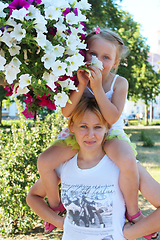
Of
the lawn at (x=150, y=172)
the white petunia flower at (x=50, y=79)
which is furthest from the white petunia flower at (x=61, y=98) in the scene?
the lawn at (x=150, y=172)

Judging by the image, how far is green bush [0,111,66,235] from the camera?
4.02m

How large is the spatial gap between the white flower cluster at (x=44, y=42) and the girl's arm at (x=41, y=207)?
1.09 metres

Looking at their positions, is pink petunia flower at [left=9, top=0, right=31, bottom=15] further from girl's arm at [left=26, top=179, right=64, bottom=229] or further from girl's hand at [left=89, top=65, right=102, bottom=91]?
girl's arm at [left=26, top=179, right=64, bottom=229]

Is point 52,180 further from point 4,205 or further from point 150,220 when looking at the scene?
point 4,205

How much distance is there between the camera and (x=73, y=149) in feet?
6.78

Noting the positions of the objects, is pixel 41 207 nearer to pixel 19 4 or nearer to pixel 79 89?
pixel 79 89

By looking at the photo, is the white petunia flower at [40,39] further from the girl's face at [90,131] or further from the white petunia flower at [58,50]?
the girl's face at [90,131]

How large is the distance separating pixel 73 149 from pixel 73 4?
1.10 metres

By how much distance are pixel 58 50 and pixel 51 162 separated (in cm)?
97

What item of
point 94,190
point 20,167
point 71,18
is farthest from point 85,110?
point 20,167

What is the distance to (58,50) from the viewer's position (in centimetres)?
134

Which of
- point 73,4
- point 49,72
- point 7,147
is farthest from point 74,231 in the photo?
point 7,147

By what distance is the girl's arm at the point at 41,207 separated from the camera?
208cm

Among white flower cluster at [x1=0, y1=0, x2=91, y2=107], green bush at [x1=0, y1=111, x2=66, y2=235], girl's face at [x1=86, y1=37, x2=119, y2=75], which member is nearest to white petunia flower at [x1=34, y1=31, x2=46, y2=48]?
white flower cluster at [x1=0, y1=0, x2=91, y2=107]
